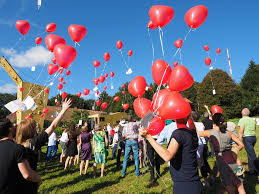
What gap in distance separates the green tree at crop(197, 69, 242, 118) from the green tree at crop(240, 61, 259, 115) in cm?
280

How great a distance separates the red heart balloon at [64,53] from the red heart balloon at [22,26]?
7.53 ft

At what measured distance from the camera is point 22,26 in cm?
490

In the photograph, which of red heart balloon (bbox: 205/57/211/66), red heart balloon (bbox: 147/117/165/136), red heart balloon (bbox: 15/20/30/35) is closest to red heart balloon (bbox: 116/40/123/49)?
red heart balloon (bbox: 15/20/30/35)

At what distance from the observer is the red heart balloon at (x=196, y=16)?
10.6ft

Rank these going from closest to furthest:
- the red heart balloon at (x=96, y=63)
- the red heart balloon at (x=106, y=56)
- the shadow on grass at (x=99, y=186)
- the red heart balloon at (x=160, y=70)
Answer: the red heart balloon at (x=160, y=70), the shadow on grass at (x=99, y=186), the red heart balloon at (x=106, y=56), the red heart balloon at (x=96, y=63)

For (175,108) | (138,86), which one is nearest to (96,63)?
(138,86)

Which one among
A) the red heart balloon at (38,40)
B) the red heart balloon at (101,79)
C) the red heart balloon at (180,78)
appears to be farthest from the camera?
the red heart balloon at (101,79)

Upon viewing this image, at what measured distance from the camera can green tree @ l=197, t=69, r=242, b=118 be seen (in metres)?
32.2

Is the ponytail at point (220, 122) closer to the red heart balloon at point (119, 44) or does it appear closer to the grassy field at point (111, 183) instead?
the grassy field at point (111, 183)

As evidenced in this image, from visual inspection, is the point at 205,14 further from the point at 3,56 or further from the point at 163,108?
the point at 3,56

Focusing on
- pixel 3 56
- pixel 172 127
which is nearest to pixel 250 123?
pixel 172 127

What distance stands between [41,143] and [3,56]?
791 cm

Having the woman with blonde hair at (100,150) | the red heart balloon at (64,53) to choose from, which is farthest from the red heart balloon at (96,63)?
the red heart balloon at (64,53)

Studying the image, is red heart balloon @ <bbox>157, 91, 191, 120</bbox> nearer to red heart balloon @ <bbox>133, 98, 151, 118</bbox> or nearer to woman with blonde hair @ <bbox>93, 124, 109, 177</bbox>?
red heart balloon @ <bbox>133, 98, 151, 118</bbox>
